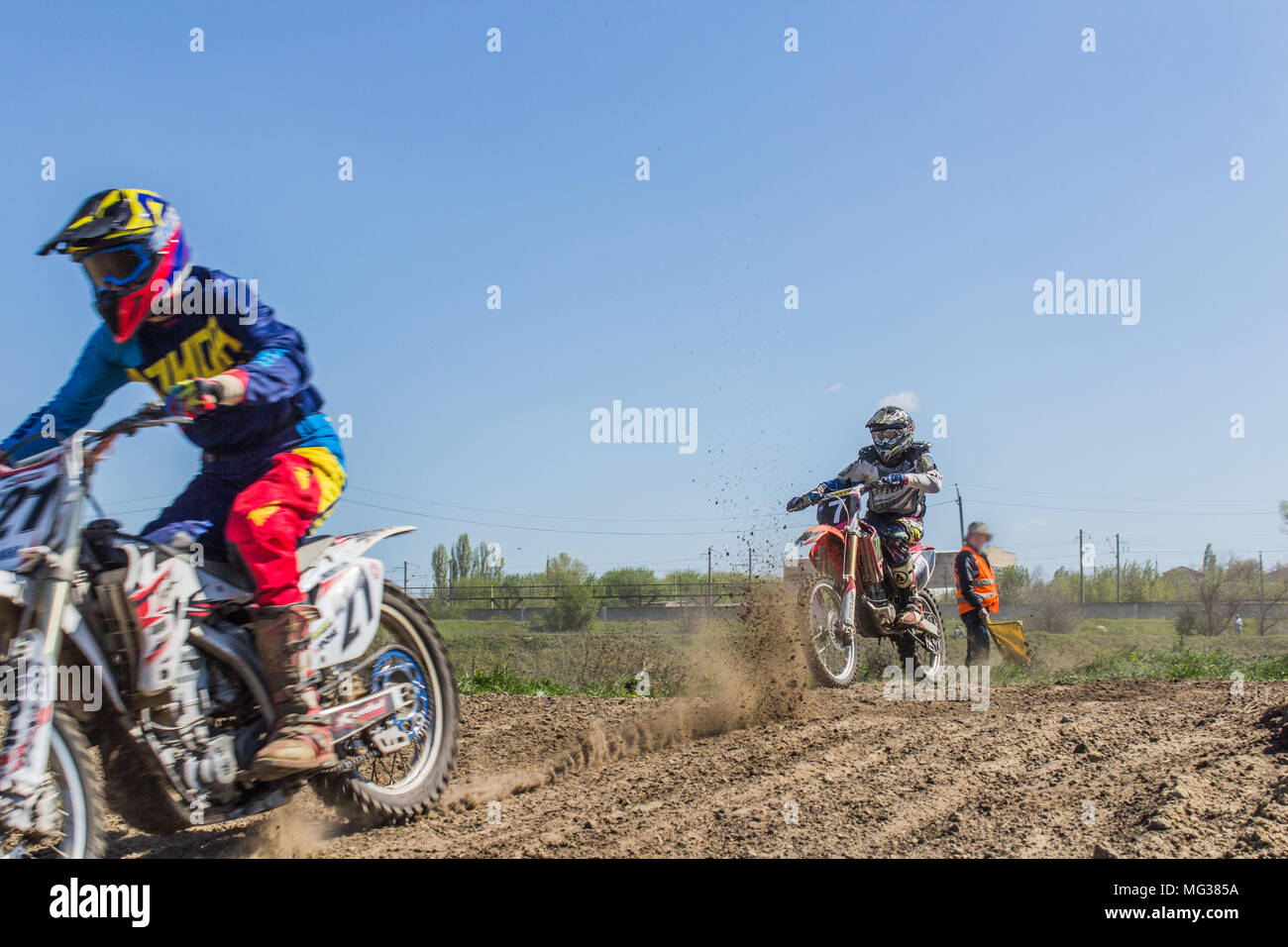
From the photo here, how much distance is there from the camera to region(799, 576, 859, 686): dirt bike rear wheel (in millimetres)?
8273

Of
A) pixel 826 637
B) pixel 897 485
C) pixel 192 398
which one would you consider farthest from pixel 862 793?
pixel 897 485

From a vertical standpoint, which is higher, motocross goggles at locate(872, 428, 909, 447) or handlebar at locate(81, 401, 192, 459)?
motocross goggles at locate(872, 428, 909, 447)

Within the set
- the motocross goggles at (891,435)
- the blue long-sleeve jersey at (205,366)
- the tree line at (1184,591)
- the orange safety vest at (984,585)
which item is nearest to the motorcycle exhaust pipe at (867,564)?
the motocross goggles at (891,435)

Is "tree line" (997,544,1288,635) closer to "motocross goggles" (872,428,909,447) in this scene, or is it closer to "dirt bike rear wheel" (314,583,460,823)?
"motocross goggles" (872,428,909,447)

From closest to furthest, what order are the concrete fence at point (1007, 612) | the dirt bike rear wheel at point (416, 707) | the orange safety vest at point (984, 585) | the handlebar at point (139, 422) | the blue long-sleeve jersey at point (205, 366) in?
the handlebar at point (139, 422)
the blue long-sleeve jersey at point (205, 366)
the dirt bike rear wheel at point (416, 707)
the orange safety vest at point (984, 585)
the concrete fence at point (1007, 612)

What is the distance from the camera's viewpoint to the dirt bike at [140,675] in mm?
2861

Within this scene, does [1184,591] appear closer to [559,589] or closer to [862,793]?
[559,589]

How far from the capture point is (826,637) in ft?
28.7

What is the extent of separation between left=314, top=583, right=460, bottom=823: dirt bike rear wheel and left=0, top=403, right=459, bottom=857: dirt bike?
29 mm

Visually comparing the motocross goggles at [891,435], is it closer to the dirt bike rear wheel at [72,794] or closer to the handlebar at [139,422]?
the handlebar at [139,422]

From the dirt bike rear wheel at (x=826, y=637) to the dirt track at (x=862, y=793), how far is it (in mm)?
1670

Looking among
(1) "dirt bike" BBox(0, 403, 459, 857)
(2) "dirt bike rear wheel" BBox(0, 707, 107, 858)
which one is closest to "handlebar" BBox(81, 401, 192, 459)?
(1) "dirt bike" BBox(0, 403, 459, 857)
